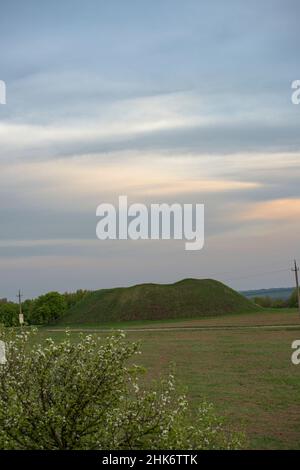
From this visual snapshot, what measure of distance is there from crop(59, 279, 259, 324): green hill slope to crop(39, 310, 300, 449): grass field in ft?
177

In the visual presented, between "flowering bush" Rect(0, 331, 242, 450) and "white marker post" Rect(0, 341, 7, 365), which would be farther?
"white marker post" Rect(0, 341, 7, 365)

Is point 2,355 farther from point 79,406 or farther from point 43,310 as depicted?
point 43,310

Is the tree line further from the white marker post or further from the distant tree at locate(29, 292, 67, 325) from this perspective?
the white marker post

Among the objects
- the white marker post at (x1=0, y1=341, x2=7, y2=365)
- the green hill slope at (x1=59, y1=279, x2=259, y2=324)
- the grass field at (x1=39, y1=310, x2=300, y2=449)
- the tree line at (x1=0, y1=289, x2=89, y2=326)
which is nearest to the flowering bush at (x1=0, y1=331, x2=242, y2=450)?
the white marker post at (x1=0, y1=341, x2=7, y2=365)

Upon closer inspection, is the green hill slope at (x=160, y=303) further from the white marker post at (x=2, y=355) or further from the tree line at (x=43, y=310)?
the white marker post at (x=2, y=355)

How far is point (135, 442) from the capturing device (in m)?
15.3

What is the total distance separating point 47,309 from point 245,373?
117 m

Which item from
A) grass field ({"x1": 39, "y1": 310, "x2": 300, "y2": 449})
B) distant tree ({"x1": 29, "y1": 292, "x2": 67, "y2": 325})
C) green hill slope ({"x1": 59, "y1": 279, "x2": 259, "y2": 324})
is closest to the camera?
grass field ({"x1": 39, "y1": 310, "x2": 300, "y2": 449})

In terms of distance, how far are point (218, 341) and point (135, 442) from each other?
60.8 metres

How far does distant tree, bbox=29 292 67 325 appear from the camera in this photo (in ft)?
523

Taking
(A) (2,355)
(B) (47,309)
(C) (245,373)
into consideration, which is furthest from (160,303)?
(A) (2,355)

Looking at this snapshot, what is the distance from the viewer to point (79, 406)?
14898 millimetres

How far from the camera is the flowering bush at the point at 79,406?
1480 cm
